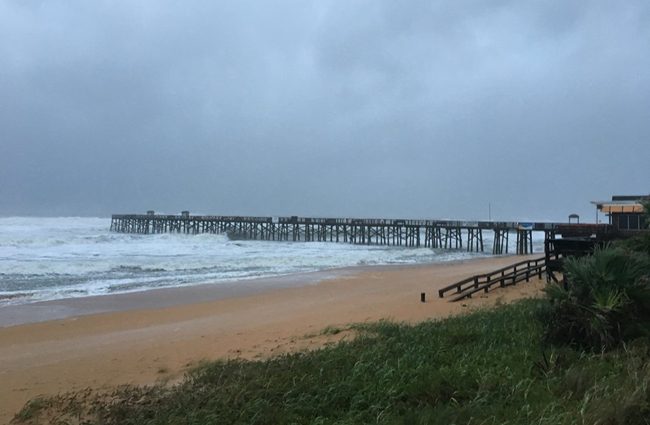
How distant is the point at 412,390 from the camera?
533 centimetres

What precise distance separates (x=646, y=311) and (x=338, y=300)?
1134cm

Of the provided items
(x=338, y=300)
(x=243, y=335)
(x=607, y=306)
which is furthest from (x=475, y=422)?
(x=338, y=300)

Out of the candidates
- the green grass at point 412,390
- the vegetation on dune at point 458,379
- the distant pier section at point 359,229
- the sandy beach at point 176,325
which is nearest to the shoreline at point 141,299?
the sandy beach at point 176,325

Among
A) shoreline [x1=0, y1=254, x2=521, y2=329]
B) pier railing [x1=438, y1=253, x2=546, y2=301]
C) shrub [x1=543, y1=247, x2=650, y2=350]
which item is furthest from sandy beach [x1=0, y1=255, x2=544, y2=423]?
shrub [x1=543, y1=247, x2=650, y2=350]

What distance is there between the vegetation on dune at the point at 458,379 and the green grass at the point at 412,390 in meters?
0.01

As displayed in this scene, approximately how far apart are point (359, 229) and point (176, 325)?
182 ft

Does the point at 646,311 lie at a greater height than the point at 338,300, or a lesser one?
greater

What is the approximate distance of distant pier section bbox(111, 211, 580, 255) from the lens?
169 ft

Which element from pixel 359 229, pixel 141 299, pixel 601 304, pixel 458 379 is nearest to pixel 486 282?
pixel 601 304

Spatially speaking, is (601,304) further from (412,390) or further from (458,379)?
(412,390)

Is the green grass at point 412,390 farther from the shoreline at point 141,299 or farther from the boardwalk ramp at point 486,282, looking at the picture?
the shoreline at point 141,299

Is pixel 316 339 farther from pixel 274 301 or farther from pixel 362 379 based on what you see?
pixel 274 301

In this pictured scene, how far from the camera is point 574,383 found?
526cm

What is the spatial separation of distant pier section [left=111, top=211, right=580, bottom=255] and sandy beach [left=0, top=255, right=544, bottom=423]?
1226 inches
